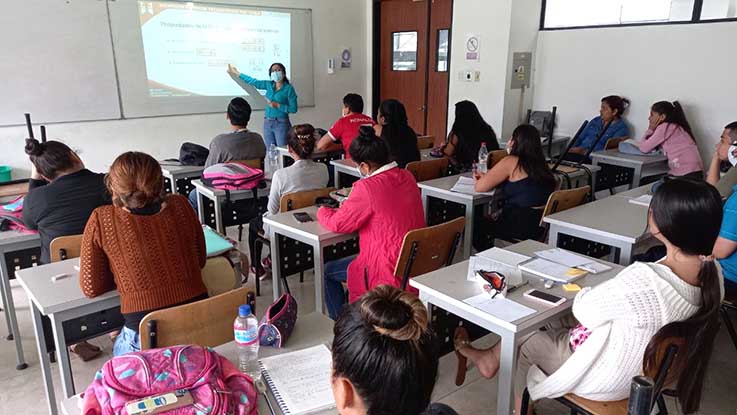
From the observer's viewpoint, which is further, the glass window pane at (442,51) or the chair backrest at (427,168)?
the glass window pane at (442,51)

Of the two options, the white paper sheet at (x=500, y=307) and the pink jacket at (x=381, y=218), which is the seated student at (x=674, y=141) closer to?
the pink jacket at (x=381, y=218)

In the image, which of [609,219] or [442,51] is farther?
[442,51]

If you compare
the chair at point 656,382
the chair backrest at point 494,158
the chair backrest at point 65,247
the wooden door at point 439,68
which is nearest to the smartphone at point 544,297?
the chair at point 656,382

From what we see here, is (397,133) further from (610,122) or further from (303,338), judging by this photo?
(303,338)

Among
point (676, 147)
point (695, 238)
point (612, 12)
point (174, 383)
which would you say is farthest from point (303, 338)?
point (612, 12)

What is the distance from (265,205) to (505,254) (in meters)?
2.06

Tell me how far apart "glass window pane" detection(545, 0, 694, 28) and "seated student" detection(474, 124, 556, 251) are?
3.05m

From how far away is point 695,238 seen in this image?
1.57 metres

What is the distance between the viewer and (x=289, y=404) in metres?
1.33

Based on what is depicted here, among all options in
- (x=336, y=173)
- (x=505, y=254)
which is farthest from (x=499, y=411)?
(x=336, y=173)

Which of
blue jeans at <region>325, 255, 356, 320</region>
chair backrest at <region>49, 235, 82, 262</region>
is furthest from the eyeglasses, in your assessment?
chair backrest at <region>49, 235, 82, 262</region>

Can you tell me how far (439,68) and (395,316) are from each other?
6463 mm

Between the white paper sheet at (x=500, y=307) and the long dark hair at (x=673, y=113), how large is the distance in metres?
3.97

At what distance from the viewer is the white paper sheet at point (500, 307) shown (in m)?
1.74
